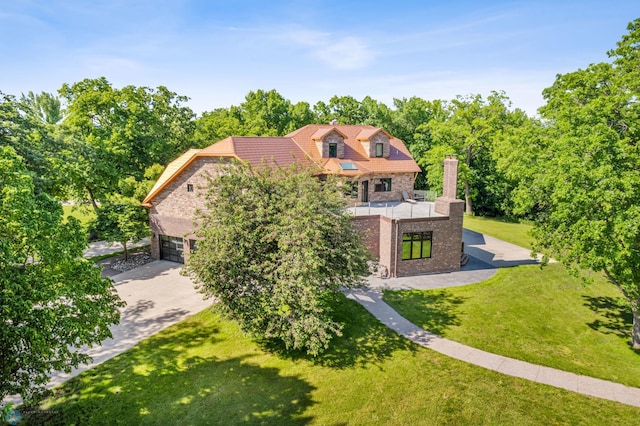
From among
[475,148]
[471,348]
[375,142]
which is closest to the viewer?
[471,348]

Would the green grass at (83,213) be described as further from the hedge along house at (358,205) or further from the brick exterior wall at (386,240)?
the brick exterior wall at (386,240)

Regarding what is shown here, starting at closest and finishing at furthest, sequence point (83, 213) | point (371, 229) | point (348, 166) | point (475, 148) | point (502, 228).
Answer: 1. point (371, 229)
2. point (83, 213)
3. point (348, 166)
4. point (502, 228)
5. point (475, 148)

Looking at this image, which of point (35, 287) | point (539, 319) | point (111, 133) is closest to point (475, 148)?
point (539, 319)

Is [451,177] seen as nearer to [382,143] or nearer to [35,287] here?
[382,143]

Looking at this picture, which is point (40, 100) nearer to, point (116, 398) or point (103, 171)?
point (103, 171)

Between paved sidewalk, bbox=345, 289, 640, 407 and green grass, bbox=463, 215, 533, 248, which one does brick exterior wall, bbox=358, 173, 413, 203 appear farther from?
paved sidewalk, bbox=345, 289, 640, 407
